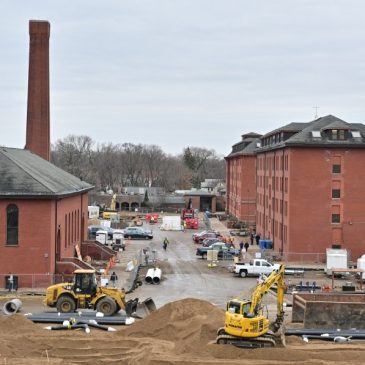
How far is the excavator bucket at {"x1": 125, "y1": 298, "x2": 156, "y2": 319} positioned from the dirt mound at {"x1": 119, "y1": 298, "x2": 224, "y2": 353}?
11.8 ft

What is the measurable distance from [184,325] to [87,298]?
6886 mm

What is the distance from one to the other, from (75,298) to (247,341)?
11.6m

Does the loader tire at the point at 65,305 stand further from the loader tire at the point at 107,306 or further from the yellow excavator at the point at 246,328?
the yellow excavator at the point at 246,328

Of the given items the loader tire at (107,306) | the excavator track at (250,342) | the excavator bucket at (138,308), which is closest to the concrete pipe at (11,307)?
the loader tire at (107,306)

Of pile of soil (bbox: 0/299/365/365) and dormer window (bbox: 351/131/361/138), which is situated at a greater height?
dormer window (bbox: 351/131/361/138)

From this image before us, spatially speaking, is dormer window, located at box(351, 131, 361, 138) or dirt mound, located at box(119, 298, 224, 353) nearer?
dirt mound, located at box(119, 298, 224, 353)

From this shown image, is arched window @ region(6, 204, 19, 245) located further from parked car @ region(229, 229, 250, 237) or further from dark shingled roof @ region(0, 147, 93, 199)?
parked car @ region(229, 229, 250, 237)

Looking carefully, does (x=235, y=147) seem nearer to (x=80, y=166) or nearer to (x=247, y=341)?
(x=80, y=166)

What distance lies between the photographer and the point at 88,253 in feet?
205

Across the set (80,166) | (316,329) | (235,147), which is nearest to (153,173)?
(80,166)

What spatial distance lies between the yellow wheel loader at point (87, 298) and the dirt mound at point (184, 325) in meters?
3.79

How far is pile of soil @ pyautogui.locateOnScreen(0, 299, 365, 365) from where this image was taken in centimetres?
2541

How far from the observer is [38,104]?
70.4 meters

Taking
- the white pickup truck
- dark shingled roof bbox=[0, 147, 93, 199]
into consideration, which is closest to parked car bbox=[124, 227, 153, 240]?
the white pickup truck
